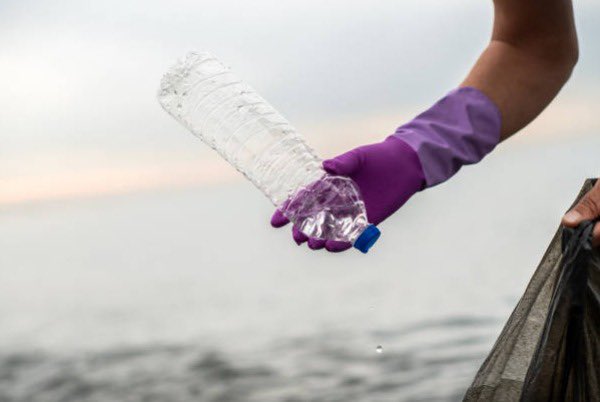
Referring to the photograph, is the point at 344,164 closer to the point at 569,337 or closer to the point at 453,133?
the point at 453,133

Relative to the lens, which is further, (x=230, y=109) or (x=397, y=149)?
(x=230, y=109)

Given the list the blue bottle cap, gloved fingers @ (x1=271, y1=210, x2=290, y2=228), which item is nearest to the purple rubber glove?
gloved fingers @ (x1=271, y1=210, x2=290, y2=228)

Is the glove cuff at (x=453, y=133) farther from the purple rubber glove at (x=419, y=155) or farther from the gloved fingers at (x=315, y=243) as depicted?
the gloved fingers at (x=315, y=243)

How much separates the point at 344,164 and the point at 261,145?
47cm

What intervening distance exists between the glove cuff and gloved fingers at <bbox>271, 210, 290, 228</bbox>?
1.17 ft

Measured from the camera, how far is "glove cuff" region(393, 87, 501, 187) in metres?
2.38

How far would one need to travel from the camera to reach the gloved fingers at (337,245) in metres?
2.21

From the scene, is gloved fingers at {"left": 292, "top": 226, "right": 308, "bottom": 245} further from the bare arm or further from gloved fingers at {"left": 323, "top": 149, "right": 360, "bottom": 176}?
the bare arm

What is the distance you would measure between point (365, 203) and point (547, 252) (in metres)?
0.55

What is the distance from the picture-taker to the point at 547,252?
2.54 meters

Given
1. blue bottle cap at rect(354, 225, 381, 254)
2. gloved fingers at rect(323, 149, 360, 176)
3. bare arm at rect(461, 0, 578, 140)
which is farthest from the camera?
bare arm at rect(461, 0, 578, 140)

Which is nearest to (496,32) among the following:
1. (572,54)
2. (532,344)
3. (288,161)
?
(572,54)

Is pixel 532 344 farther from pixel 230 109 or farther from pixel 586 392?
pixel 230 109

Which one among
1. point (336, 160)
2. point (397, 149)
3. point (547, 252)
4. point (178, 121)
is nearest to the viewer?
point (336, 160)
